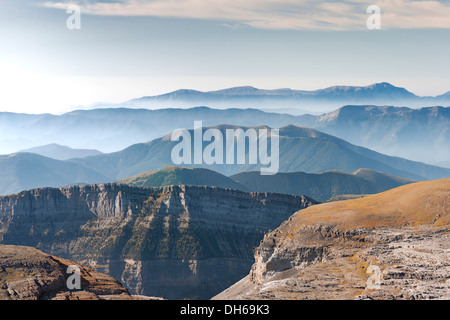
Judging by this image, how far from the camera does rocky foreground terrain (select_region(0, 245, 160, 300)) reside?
12564cm

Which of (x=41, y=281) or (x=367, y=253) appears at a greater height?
(x=41, y=281)

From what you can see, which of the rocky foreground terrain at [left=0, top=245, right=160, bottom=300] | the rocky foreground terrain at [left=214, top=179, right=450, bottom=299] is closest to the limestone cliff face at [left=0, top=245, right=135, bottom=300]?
the rocky foreground terrain at [left=0, top=245, right=160, bottom=300]

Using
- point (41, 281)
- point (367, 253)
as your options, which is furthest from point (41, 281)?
point (367, 253)

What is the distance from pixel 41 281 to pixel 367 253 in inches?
2868

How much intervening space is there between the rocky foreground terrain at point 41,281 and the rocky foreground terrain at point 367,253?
1127 inches

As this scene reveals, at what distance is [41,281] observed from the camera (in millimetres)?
130750

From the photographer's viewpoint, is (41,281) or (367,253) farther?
(367,253)

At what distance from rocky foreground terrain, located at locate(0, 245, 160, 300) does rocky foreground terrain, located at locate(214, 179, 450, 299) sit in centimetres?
2862

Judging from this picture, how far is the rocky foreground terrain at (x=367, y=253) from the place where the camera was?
423 feet

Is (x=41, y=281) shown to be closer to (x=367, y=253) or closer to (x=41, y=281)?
(x=41, y=281)

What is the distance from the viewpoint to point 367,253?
160375mm

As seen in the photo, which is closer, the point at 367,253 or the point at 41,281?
the point at 41,281

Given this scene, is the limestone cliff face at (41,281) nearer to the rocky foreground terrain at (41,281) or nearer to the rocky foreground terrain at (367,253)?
the rocky foreground terrain at (41,281)
